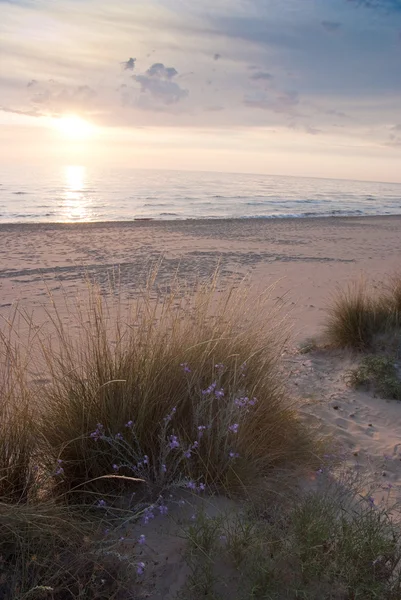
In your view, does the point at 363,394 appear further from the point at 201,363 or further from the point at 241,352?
the point at 201,363

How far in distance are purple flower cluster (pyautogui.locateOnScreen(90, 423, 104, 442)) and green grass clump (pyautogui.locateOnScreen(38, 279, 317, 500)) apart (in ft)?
0.04

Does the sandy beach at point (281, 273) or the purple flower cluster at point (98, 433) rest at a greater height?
the purple flower cluster at point (98, 433)

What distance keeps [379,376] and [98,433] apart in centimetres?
313

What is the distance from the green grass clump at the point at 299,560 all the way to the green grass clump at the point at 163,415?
1.42 feet

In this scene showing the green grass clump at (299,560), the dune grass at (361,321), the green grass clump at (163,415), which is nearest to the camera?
the green grass clump at (299,560)

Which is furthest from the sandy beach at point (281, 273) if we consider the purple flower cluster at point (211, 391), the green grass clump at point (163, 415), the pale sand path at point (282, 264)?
the purple flower cluster at point (211, 391)

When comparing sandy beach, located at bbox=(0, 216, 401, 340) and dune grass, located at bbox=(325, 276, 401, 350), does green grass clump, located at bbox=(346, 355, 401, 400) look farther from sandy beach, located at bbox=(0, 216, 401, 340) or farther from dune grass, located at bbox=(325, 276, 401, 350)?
sandy beach, located at bbox=(0, 216, 401, 340)

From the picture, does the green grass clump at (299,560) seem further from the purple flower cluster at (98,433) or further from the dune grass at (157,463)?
the purple flower cluster at (98,433)

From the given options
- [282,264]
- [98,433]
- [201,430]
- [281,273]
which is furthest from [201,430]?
[282,264]

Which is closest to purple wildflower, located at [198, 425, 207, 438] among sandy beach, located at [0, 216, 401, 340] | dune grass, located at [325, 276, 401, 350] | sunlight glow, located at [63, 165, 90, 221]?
sandy beach, located at [0, 216, 401, 340]

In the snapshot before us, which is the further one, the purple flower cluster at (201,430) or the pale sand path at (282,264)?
the pale sand path at (282,264)

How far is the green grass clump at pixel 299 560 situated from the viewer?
2.00m

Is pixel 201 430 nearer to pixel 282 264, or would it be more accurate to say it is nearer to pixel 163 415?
pixel 163 415

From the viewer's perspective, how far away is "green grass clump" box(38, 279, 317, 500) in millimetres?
2701
